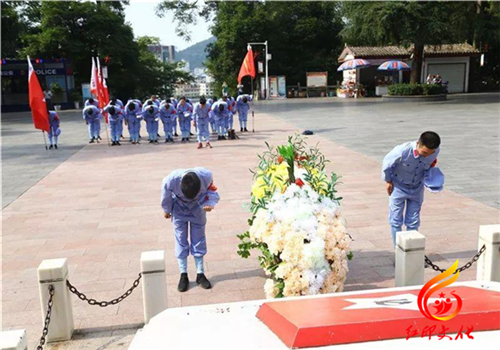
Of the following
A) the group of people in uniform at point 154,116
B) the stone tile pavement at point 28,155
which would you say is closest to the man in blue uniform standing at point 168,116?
the group of people in uniform at point 154,116

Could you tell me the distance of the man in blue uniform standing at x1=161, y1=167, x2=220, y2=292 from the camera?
4.75 metres

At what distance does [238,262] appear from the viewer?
571cm

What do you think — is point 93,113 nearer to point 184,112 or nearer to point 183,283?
point 184,112

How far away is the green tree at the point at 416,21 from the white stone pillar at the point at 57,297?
1008 inches

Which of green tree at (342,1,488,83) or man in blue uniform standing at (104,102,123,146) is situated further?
green tree at (342,1,488,83)

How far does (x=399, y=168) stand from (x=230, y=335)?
3438 millimetres

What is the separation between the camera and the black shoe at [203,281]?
16.4ft

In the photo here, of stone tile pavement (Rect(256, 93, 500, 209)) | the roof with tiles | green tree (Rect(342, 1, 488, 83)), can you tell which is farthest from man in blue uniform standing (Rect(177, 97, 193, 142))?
the roof with tiles

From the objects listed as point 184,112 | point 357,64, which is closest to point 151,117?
point 184,112

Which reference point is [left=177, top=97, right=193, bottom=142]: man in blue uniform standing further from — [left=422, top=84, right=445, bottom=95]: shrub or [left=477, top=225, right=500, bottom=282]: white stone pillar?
[left=422, top=84, right=445, bottom=95]: shrub

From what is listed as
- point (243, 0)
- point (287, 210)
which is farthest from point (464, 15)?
point (287, 210)

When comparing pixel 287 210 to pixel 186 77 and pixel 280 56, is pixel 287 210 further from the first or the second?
pixel 186 77

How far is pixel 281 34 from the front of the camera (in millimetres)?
42969

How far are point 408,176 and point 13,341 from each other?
164 inches
